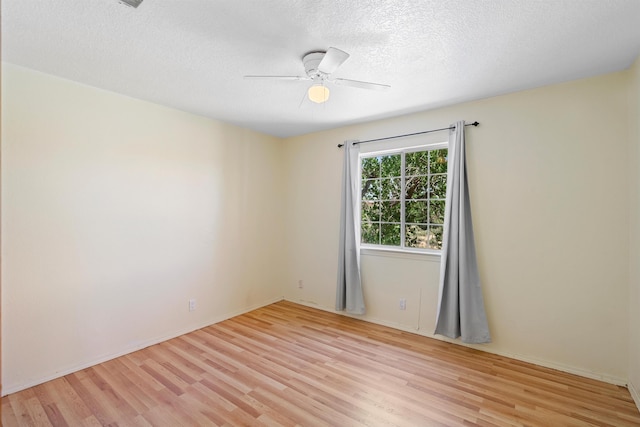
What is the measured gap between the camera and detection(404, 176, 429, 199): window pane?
3.42 m

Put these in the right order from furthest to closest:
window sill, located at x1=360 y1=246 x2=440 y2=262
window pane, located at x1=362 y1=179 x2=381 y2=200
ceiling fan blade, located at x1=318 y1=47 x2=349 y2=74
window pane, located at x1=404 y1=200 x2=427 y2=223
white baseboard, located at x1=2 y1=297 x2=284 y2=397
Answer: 1. window pane, located at x1=362 y1=179 x2=381 y2=200
2. window pane, located at x1=404 y1=200 x2=427 y2=223
3. window sill, located at x1=360 y1=246 x2=440 y2=262
4. white baseboard, located at x1=2 y1=297 x2=284 y2=397
5. ceiling fan blade, located at x1=318 y1=47 x2=349 y2=74

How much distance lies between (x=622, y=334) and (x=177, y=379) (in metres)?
3.53

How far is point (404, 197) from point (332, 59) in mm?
Result: 2014

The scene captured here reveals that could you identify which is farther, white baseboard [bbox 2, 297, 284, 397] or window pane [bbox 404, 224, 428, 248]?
window pane [bbox 404, 224, 428, 248]

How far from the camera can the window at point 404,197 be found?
334cm

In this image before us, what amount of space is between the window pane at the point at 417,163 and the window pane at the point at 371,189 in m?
0.40

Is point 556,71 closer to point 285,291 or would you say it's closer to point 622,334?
point 622,334

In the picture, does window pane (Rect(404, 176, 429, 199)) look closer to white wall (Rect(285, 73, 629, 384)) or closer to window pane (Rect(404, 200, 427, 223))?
window pane (Rect(404, 200, 427, 223))

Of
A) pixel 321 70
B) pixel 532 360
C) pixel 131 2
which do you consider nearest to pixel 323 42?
pixel 321 70

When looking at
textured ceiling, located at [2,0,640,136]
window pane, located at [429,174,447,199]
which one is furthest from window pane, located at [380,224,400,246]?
textured ceiling, located at [2,0,640,136]

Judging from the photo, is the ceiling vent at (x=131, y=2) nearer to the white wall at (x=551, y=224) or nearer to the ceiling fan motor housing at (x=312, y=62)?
the ceiling fan motor housing at (x=312, y=62)

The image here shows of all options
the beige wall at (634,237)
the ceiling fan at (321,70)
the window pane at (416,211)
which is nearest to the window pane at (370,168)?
the window pane at (416,211)

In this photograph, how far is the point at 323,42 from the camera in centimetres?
202

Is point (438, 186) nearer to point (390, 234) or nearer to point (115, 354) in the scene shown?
point (390, 234)
